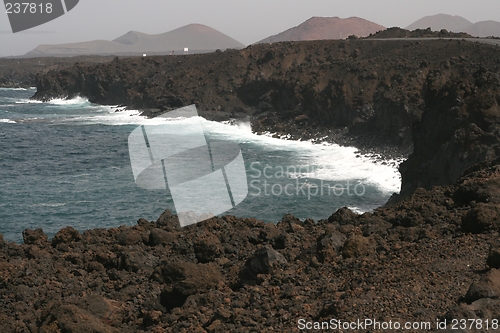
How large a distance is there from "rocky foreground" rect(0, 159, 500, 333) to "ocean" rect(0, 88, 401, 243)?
10643 millimetres

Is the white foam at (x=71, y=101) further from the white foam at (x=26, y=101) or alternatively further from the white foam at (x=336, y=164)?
the white foam at (x=336, y=164)

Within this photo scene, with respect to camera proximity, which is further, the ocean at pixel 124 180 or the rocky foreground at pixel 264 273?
the ocean at pixel 124 180

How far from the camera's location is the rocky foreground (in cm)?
722

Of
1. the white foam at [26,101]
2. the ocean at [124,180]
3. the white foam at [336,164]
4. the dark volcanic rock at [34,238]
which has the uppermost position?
the dark volcanic rock at [34,238]

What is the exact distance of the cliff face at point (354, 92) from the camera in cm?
2294

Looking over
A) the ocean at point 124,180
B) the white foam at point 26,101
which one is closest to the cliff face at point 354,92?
the ocean at point 124,180

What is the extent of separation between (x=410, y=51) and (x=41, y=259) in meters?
45.9

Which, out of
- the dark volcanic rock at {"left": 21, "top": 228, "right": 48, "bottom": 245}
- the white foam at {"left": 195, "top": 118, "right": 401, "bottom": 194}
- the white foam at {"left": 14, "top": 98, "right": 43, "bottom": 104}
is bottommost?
the white foam at {"left": 195, "top": 118, "right": 401, "bottom": 194}

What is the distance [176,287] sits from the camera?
8680 millimetres

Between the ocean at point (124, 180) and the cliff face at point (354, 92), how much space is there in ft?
9.77

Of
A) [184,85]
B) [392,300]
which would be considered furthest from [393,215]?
[184,85]

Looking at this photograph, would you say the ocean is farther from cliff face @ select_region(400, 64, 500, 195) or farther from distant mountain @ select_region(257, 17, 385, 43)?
distant mountain @ select_region(257, 17, 385, 43)

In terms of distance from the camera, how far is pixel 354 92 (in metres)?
46.7

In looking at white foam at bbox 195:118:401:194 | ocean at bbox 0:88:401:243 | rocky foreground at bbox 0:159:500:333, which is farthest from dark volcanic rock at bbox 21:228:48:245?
white foam at bbox 195:118:401:194
